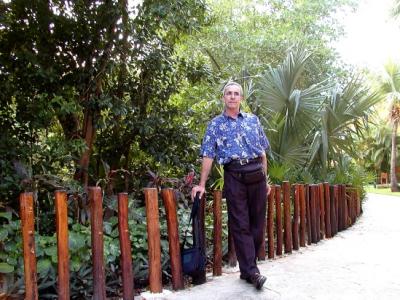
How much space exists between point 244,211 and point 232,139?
0.63 metres

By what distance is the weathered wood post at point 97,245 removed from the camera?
3.25m

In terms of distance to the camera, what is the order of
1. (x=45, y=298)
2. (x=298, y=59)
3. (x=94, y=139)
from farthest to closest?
1. (x=298, y=59)
2. (x=94, y=139)
3. (x=45, y=298)

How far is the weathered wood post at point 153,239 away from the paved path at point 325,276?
14cm

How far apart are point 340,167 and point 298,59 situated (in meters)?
2.27

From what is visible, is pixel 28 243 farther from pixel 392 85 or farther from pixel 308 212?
pixel 392 85

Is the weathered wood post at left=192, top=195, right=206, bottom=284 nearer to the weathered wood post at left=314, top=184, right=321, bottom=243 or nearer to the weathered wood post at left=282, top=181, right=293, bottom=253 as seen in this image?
the weathered wood post at left=282, top=181, right=293, bottom=253

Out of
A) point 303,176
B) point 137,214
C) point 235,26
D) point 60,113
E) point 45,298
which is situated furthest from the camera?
point 235,26

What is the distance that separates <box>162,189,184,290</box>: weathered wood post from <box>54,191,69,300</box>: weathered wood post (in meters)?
0.92

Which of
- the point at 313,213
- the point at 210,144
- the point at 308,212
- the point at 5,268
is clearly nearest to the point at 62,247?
the point at 5,268

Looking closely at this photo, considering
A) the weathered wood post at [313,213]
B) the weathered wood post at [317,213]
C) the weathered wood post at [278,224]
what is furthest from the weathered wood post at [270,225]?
the weathered wood post at [317,213]

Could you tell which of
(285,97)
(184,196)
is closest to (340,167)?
(285,97)

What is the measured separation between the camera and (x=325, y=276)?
424 cm

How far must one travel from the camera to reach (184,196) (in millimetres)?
5000

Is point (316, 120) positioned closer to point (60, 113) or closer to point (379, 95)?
point (379, 95)
